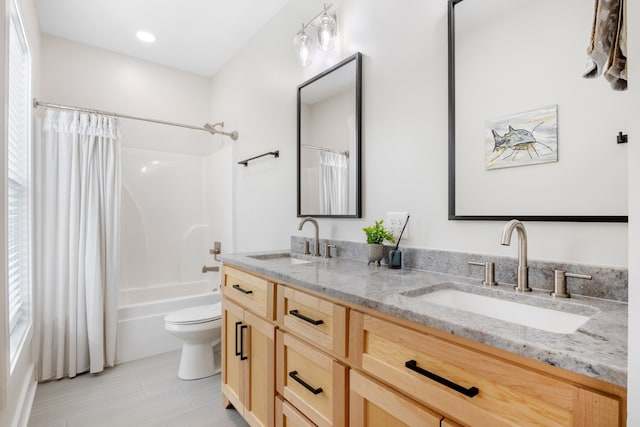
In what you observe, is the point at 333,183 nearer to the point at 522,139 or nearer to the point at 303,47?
the point at 303,47

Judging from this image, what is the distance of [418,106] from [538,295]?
0.93m

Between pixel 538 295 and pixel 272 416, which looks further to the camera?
pixel 272 416

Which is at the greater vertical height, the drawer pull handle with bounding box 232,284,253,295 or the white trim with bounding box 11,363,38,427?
the drawer pull handle with bounding box 232,284,253,295

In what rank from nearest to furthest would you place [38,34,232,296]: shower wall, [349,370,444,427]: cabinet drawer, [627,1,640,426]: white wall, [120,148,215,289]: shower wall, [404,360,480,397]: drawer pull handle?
[627,1,640,426]: white wall
[404,360,480,397]: drawer pull handle
[349,370,444,427]: cabinet drawer
[38,34,232,296]: shower wall
[120,148,215,289]: shower wall

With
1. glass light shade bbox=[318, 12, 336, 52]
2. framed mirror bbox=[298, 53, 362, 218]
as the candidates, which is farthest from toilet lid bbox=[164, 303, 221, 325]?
glass light shade bbox=[318, 12, 336, 52]

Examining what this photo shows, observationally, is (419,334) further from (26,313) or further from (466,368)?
(26,313)

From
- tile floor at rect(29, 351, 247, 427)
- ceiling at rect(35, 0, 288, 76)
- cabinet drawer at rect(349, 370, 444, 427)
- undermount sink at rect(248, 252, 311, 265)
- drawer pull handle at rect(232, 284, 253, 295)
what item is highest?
ceiling at rect(35, 0, 288, 76)

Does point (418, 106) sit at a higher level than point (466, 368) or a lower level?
higher

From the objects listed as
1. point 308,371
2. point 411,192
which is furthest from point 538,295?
point 308,371

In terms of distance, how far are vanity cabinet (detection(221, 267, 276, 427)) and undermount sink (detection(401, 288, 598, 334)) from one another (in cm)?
72

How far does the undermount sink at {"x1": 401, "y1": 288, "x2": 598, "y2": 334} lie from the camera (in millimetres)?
A: 904

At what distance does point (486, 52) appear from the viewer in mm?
→ 1260

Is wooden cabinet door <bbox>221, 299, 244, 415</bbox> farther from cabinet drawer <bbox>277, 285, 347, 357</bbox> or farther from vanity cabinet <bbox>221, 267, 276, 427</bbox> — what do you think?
cabinet drawer <bbox>277, 285, 347, 357</bbox>

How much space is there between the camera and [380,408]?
0.93 meters
